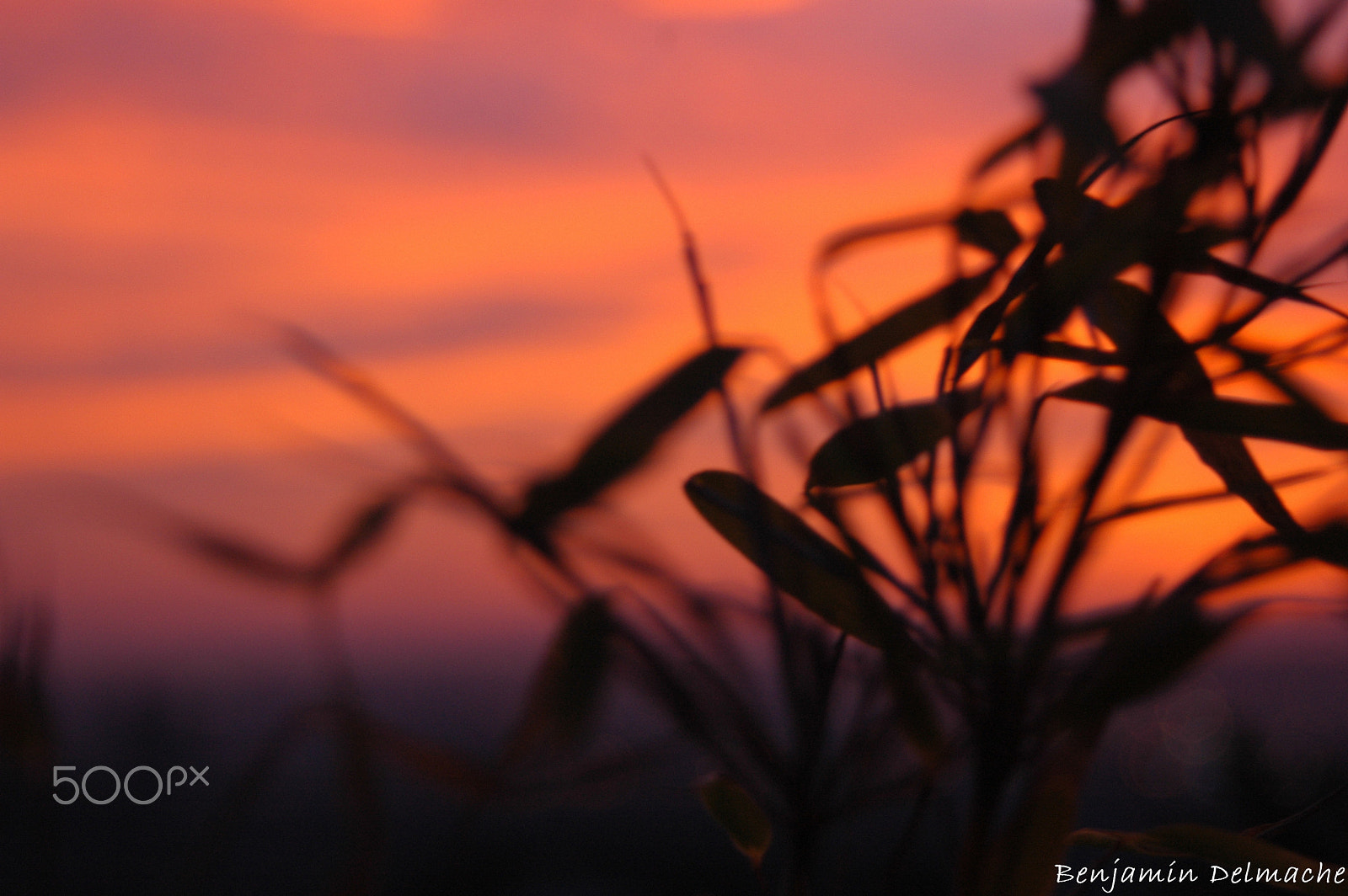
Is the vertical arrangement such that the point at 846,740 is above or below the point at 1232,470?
below

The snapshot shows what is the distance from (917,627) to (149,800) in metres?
0.46

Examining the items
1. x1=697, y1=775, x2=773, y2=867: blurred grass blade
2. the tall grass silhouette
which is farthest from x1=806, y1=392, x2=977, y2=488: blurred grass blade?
x1=697, y1=775, x2=773, y2=867: blurred grass blade

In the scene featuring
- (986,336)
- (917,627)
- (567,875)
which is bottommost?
(567,875)

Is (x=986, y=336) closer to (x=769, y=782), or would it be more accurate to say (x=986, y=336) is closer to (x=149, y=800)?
Answer: (x=769, y=782)

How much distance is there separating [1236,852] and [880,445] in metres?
0.22

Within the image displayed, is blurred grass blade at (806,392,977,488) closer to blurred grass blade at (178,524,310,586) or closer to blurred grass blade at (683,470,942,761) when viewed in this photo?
blurred grass blade at (683,470,942,761)

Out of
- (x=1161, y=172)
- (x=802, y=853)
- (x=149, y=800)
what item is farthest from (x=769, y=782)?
(x=149, y=800)

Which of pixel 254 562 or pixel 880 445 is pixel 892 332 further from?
pixel 254 562

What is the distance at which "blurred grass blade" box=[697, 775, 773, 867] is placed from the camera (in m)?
0.37

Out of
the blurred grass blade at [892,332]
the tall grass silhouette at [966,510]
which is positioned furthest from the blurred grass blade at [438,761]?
the blurred grass blade at [892,332]

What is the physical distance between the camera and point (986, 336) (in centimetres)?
31

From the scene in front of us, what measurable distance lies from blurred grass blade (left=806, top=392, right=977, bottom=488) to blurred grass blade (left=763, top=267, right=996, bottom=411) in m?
0.03

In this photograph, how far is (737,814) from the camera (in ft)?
1.24

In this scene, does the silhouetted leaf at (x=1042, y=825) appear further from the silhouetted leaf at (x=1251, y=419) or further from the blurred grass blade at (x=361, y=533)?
the blurred grass blade at (x=361, y=533)
